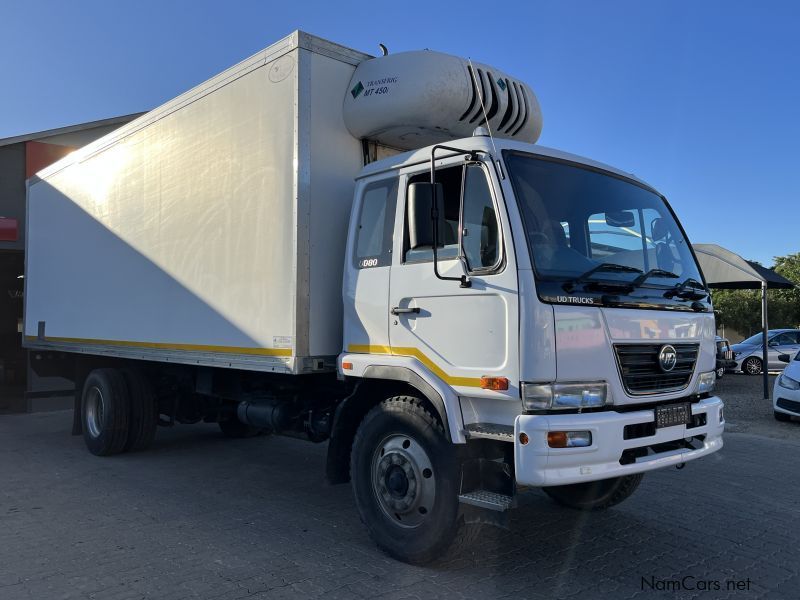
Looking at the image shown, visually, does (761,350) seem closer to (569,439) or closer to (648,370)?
(648,370)

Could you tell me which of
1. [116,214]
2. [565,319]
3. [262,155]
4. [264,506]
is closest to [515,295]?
[565,319]

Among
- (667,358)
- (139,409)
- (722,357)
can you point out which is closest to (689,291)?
(667,358)

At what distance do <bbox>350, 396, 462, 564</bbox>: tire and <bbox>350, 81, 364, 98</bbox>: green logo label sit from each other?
241cm

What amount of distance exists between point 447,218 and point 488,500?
172cm

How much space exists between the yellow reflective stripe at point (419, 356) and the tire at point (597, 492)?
1.75 m

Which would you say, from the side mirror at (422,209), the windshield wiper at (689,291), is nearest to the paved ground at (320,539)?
the windshield wiper at (689,291)

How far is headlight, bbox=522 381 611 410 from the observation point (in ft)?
11.9

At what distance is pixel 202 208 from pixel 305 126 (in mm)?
1691

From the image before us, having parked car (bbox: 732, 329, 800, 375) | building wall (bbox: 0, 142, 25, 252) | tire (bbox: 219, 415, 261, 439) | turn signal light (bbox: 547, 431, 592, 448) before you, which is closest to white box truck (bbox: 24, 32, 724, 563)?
turn signal light (bbox: 547, 431, 592, 448)

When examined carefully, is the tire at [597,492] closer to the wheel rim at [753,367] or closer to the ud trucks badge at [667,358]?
the ud trucks badge at [667,358]

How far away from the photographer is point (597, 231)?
4414 mm

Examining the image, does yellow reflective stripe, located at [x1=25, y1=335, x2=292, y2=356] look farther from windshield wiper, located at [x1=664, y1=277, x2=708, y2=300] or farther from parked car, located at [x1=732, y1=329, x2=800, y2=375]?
parked car, located at [x1=732, y1=329, x2=800, y2=375]

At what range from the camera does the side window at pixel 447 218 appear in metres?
4.11

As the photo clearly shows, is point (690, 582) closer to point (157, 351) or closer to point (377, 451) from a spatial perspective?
point (377, 451)
